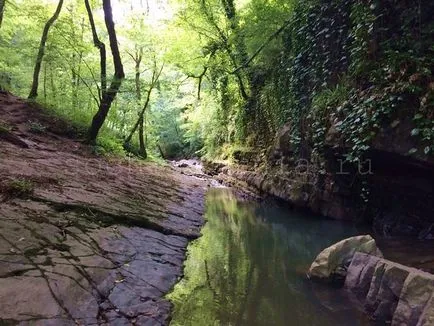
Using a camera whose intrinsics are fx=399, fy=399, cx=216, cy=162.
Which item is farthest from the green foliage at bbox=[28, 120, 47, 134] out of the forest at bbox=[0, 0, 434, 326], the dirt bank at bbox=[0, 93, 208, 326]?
the dirt bank at bbox=[0, 93, 208, 326]

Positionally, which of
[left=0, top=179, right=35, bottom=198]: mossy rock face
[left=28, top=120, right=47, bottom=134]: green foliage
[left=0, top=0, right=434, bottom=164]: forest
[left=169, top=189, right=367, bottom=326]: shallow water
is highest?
[left=0, top=0, right=434, bottom=164]: forest

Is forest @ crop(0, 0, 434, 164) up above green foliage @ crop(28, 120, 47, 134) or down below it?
above

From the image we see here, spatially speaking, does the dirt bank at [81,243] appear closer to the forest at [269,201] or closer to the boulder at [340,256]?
the forest at [269,201]

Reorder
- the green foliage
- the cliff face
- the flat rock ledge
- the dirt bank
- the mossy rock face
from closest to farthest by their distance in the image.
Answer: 1. the dirt bank
2. the flat rock ledge
3. the mossy rock face
4. the cliff face
5. the green foliage

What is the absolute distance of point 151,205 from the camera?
8906 mm

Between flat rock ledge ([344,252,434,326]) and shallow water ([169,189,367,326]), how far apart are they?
8.4 inches

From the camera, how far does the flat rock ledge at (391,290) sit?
13.2ft

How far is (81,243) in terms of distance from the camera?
5328 millimetres

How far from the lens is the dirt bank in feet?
12.8

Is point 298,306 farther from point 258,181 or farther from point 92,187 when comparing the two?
point 258,181

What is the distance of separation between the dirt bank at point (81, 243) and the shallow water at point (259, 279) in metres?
0.36

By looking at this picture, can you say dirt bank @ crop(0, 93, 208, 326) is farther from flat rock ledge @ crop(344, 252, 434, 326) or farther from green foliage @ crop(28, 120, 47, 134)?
green foliage @ crop(28, 120, 47, 134)

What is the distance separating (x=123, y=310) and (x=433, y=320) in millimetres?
3017

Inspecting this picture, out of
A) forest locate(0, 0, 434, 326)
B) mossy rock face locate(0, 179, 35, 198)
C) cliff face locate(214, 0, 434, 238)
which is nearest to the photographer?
forest locate(0, 0, 434, 326)
